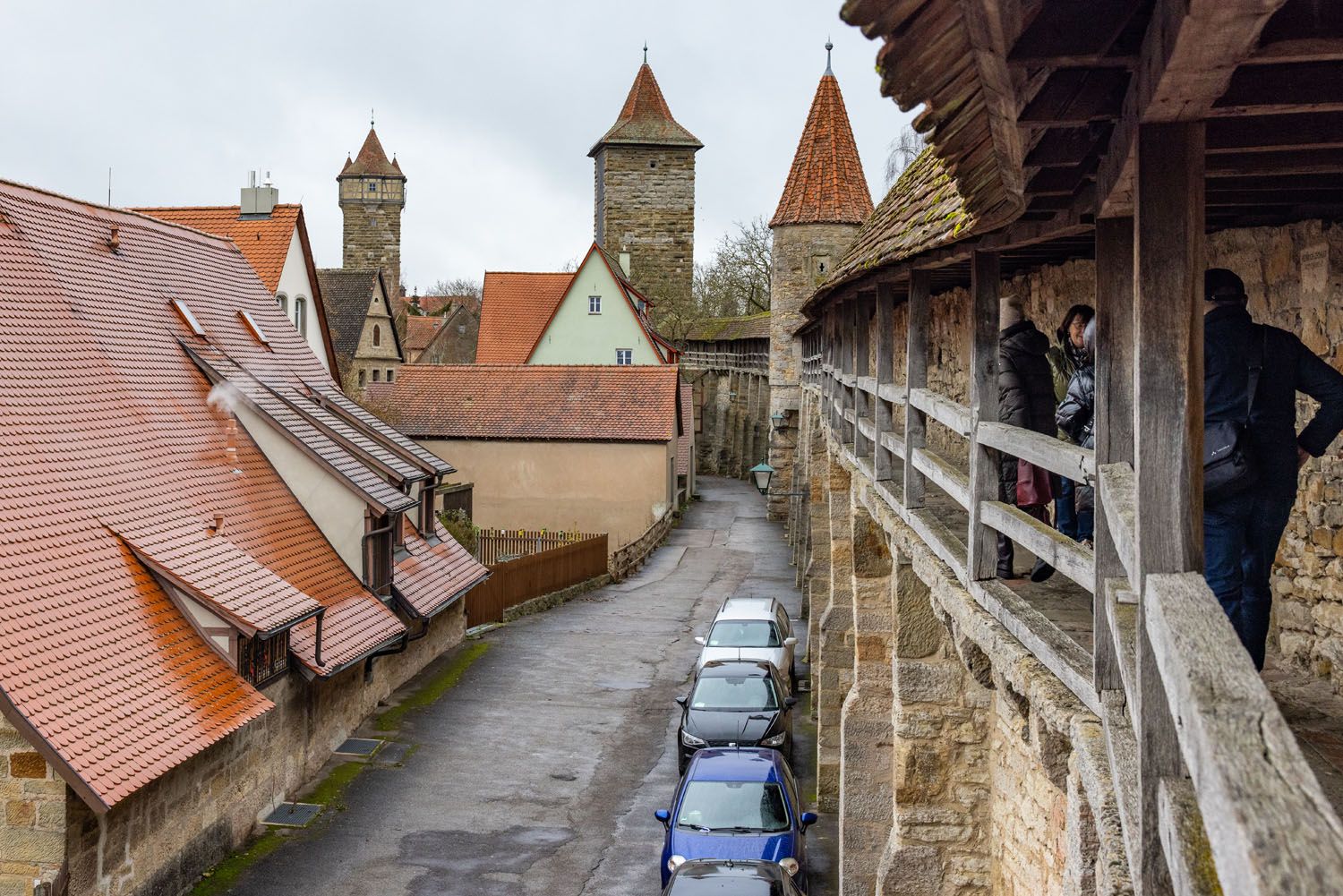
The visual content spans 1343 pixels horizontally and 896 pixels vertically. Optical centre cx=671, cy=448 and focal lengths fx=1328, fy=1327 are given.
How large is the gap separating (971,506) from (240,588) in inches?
398

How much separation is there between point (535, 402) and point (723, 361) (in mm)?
21083

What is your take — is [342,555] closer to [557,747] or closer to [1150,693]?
[557,747]

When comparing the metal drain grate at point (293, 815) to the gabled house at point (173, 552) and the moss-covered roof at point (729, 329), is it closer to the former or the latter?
the gabled house at point (173, 552)

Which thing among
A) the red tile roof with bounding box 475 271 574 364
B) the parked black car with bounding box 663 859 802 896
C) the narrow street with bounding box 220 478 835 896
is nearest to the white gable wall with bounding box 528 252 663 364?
the red tile roof with bounding box 475 271 574 364

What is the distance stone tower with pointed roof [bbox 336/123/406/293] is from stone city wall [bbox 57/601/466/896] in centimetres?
6080

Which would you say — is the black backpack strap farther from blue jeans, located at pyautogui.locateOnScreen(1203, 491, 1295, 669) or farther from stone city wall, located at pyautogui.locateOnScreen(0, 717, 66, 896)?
stone city wall, located at pyautogui.locateOnScreen(0, 717, 66, 896)

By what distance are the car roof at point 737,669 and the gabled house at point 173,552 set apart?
423cm

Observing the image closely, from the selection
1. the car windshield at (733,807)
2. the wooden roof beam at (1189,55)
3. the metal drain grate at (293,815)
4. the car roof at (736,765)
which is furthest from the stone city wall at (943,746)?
the metal drain grate at (293,815)

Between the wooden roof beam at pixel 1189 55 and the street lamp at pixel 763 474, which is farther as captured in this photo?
the street lamp at pixel 763 474

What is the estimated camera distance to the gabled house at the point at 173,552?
11.0m

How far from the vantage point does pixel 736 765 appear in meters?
13.5

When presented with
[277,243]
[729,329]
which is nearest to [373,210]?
[729,329]

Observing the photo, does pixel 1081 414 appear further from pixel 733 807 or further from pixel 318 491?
pixel 318 491

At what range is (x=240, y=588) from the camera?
14.0 meters
